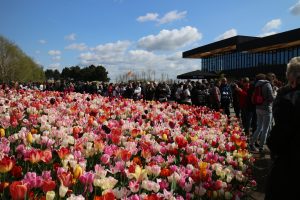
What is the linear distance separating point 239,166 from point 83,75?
101m

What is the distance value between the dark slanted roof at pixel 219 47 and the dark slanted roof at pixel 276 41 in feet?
10.7

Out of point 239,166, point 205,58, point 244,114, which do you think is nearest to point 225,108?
point 244,114

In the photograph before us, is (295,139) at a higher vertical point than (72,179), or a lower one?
higher

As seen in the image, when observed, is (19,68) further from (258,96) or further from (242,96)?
(258,96)

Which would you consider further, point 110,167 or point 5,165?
point 110,167

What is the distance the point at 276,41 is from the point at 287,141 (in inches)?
1433

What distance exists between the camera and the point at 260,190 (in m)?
5.98

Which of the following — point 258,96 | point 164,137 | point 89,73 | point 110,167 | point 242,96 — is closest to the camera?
point 110,167

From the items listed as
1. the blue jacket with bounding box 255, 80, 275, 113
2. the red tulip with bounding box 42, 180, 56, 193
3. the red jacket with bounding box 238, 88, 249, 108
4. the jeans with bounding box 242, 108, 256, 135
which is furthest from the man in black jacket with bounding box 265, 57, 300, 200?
the red jacket with bounding box 238, 88, 249, 108

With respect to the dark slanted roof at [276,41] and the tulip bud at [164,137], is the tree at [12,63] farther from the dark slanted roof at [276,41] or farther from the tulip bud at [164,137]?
the tulip bud at [164,137]

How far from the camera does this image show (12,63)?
88.5 m

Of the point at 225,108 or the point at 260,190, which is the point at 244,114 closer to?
the point at 225,108

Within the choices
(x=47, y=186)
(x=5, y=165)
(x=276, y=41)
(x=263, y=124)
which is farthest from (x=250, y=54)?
(x=47, y=186)

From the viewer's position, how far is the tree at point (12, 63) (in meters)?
86.8
